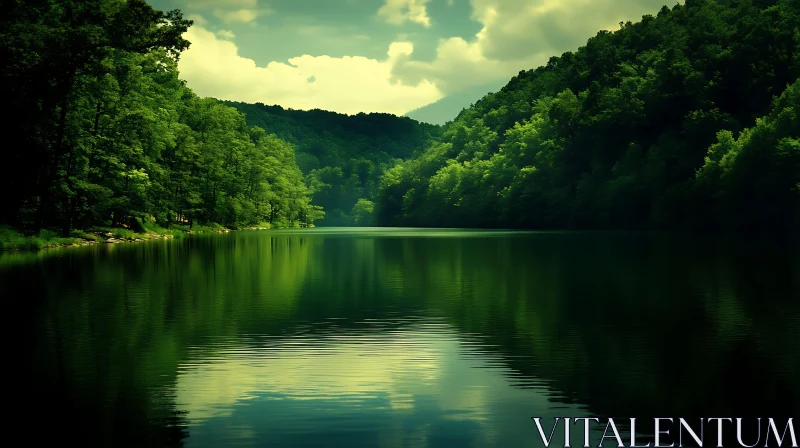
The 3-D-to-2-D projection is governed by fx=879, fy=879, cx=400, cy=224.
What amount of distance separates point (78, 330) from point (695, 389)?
10.2m

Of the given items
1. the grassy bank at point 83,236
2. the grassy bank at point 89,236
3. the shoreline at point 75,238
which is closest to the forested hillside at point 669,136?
the grassy bank at point 89,236

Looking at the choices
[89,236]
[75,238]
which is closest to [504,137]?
[89,236]

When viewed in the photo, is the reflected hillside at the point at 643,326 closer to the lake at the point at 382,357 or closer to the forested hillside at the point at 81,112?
the lake at the point at 382,357

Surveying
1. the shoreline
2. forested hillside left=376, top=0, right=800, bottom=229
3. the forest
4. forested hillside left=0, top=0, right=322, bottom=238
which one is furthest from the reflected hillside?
forested hillside left=376, top=0, right=800, bottom=229

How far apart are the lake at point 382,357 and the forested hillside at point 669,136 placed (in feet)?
156

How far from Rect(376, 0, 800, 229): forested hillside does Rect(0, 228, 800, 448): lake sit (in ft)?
156

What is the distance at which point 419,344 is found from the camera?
45.1 ft

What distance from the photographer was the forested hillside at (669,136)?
70.1 meters

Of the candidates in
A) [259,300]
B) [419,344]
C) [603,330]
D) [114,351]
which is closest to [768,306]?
[603,330]

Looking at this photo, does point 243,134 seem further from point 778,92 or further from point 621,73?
point 778,92

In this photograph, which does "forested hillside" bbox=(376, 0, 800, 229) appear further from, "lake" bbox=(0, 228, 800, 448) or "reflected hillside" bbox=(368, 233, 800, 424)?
"lake" bbox=(0, 228, 800, 448)

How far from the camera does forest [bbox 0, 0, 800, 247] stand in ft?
150

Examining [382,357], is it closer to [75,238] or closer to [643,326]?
[643,326]

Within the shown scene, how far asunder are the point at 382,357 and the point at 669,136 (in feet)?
263
